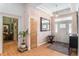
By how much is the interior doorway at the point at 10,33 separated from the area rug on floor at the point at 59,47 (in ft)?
2.70

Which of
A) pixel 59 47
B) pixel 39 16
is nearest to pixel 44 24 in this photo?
pixel 39 16

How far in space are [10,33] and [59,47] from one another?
1144 millimetres

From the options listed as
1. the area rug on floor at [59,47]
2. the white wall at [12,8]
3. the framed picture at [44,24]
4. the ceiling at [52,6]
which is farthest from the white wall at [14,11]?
the area rug on floor at [59,47]

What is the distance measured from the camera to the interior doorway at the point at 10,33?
1456mm

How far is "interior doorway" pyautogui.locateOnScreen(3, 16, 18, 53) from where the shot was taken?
57.3 inches

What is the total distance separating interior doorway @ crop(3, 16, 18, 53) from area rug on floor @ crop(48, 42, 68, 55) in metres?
0.82

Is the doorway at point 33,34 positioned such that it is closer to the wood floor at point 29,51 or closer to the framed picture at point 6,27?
the wood floor at point 29,51

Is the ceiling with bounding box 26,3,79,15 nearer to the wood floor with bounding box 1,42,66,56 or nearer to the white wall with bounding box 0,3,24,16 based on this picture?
the white wall with bounding box 0,3,24,16

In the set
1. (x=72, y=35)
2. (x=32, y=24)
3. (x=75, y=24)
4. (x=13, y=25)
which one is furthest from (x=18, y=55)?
(x=75, y=24)

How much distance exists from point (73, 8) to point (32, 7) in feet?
2.72

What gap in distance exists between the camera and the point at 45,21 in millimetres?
1653

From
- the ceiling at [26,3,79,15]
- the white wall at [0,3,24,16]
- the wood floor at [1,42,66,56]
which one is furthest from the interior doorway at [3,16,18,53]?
the ceiling at [26,3,79,15]

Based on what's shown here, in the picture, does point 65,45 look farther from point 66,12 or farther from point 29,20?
point 29,20

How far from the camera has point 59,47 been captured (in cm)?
168
